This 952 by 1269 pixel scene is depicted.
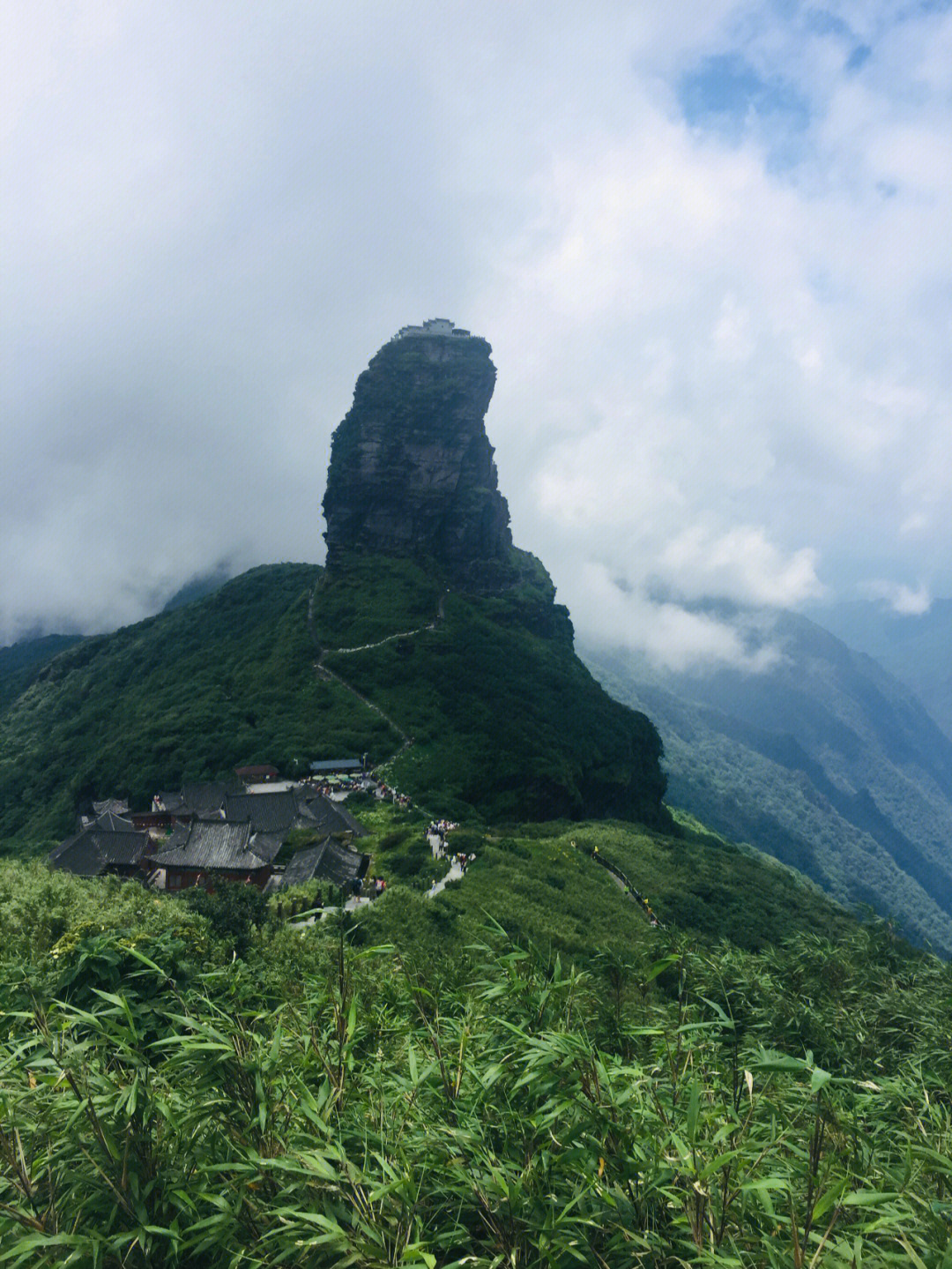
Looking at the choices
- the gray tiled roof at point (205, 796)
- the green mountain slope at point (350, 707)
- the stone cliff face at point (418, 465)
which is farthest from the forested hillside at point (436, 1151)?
the stone cliff face at point (418, 465)

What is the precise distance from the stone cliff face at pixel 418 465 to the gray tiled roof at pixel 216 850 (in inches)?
2237

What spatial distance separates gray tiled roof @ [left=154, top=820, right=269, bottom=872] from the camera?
38669 millimetres

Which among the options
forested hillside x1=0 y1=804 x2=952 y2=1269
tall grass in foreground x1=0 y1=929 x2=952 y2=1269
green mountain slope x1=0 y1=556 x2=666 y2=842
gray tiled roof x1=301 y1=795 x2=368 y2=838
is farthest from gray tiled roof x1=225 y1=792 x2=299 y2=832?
tall grass in foreground x1=0 y1=929 x2=952 y2=1269

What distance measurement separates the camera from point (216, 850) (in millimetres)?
39500

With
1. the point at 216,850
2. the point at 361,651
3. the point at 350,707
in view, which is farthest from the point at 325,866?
the point at 361,651

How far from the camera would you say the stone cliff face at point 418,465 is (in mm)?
96750

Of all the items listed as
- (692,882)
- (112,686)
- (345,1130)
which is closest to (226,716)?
(112,686)

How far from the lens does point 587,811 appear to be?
68875 mm

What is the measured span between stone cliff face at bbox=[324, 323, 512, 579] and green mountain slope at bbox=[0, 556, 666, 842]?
203 inches

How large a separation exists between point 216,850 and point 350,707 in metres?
28.9

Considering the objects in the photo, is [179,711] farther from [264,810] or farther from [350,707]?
[264,810]

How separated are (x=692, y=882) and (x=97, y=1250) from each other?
48.9m

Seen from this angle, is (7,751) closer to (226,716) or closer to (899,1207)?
(226,716)

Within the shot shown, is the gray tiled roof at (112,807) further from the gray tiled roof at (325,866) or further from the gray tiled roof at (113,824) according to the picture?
the gray tiled roof at (325,866)
